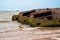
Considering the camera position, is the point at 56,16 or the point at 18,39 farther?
the point at 56,16

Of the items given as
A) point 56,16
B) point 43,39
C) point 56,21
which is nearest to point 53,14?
point 56,16

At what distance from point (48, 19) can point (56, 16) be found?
3.70 feet

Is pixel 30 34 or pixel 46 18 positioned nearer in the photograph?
pixel 30 34

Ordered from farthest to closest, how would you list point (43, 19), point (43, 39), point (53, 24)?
point (43, 19), point (53, 24), point (43, 39)

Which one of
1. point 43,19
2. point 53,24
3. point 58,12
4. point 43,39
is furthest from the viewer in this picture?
point 58,12

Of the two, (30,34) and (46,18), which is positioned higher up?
(46,18)

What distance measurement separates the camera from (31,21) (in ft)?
72.1

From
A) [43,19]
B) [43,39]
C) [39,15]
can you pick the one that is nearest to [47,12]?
[39,15]

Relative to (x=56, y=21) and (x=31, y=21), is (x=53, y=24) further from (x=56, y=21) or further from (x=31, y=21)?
(x=31, y=21)

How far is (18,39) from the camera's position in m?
13.1

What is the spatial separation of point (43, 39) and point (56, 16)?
32.4ft

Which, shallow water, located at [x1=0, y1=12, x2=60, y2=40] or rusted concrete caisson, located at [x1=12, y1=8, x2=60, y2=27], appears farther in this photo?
rusted concrete caisson, located at [x1=12, y1=8, x2=60, y2=27]

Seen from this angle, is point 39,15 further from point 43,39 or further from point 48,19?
point 43,39

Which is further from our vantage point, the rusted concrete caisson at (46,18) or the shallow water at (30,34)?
the rusted concrete caisson at (46,18)
